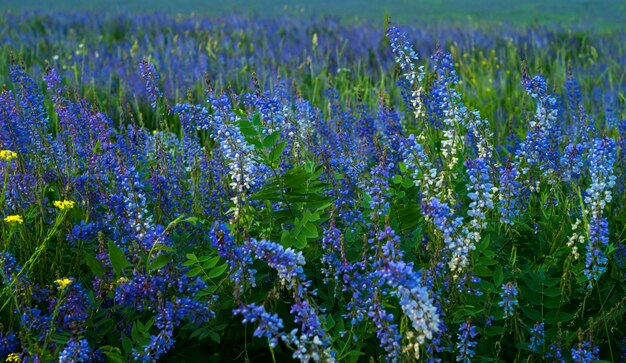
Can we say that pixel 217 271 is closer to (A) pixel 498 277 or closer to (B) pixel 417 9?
(A) pixel 498 277

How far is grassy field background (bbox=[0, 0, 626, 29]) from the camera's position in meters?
14.0

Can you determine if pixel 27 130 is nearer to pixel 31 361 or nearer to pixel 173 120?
pixel 31 361

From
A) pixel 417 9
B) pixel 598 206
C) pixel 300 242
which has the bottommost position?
pixel 417 9

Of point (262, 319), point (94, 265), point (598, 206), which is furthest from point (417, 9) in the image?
point (262, 319)

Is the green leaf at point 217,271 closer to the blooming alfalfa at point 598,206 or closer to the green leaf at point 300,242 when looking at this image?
the green leaf at point 300,242

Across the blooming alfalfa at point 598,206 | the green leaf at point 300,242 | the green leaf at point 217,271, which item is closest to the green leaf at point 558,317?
the blooming alfalfa at point 598,206

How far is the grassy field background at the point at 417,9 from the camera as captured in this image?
14039 mm

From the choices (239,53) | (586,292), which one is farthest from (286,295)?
(239,53)

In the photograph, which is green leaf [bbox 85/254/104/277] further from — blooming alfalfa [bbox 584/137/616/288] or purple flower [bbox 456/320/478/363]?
blooming alfalfa [bbox 584/137/616/288]

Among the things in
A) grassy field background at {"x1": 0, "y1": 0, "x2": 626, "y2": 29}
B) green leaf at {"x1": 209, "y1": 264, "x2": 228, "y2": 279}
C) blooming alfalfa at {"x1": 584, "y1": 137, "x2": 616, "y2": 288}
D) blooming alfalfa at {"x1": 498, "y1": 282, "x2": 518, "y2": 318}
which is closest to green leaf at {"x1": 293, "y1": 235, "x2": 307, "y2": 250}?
green leaf at {"x1": 209, "y1": 264, "x2": 228, "y2": 279}

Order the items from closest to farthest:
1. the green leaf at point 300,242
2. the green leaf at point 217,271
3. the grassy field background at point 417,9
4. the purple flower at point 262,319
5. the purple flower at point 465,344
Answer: the purple flower at point 262,319 → the purple flower at point 465,344 → the green leaf at point 217,271 → the green leaf at point 300,242 → the grassy field background at point 417,9

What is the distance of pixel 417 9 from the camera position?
1711 centimetres

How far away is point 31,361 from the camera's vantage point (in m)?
A: 2.36

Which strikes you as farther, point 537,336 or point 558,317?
point 558,317
